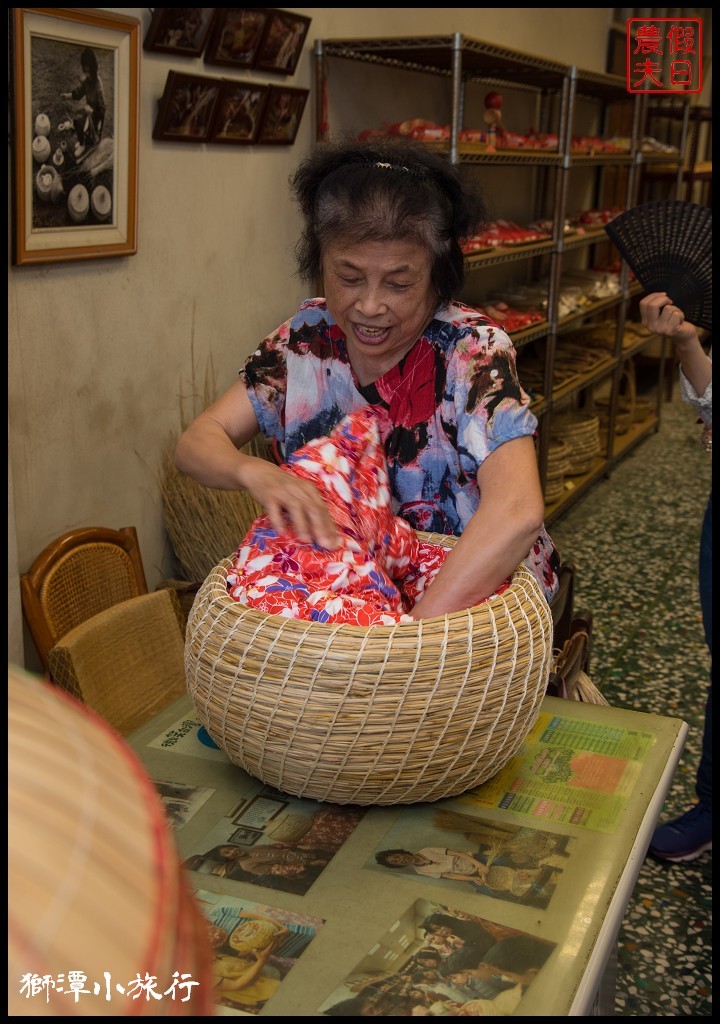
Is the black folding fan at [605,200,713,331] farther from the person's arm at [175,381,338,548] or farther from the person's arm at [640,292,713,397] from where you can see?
the person's arm at [175,381,338,548]

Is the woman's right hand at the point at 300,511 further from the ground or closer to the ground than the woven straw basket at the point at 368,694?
further from the ground

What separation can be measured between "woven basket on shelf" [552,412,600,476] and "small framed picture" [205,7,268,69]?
10.2ft

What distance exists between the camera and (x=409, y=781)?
1179 millimetres

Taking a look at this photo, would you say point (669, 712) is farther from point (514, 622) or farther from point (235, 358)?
point (514, 622)

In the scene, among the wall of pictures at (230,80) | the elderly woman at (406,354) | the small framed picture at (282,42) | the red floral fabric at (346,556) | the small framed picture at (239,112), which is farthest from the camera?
the small framed picture at (282,42)

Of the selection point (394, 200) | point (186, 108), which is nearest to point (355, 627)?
point (394, 200)

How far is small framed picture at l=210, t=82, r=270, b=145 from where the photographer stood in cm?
324

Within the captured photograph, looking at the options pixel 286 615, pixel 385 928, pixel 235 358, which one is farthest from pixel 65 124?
pixel 385 928

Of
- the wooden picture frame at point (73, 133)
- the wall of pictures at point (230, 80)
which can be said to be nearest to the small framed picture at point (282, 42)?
the wall of pictures at point (230, 80)

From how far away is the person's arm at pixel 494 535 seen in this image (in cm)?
133

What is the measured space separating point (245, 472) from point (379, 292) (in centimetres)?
37

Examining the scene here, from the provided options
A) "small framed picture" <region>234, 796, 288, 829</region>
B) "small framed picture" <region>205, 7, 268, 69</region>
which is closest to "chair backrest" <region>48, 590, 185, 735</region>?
"small framed picture" <region>234, 796, 288, 829</region>

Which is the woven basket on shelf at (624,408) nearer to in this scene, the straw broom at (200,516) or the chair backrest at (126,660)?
the straw broom at (200,516)

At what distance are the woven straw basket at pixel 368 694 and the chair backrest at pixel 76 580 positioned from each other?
1322 mm
